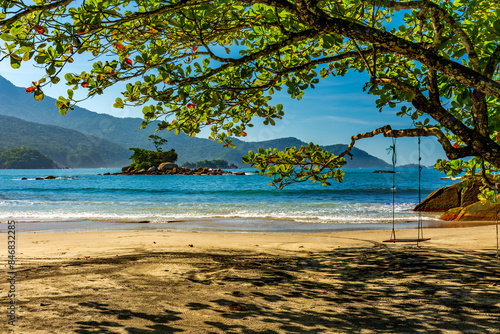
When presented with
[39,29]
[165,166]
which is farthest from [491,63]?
[165,166]

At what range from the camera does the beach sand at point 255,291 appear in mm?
3832

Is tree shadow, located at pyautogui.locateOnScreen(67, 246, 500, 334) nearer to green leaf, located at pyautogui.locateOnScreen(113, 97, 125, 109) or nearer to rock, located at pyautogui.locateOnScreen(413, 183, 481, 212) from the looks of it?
green leaf, located at pyautogui.locateOnScreen(113, 97, 125, 109)

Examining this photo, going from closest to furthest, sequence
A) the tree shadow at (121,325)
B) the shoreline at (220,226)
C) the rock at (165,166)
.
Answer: the tree shadow at (121,325), the shoreline at (220,226), the rock at (165,166)

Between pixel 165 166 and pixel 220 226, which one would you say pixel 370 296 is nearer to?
pixel 220 226

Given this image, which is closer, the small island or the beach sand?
the beach sand

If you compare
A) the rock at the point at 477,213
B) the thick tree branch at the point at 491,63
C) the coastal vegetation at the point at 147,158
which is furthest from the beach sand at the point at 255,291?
the coastal vegetation at the point at 147,158

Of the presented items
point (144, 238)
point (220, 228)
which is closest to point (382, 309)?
point (144, 238)

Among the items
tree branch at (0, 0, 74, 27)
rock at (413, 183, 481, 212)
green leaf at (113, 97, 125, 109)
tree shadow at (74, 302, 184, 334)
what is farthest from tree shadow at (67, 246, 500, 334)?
rock at (413, 183, 481, 212)

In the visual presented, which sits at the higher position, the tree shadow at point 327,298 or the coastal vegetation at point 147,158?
the coastal vegetation at point 147,158

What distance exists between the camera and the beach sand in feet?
12.6

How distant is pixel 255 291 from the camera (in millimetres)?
5047

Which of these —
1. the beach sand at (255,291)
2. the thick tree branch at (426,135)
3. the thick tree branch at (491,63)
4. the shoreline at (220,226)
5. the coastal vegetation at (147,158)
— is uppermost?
the coastal vegetation at (147,158)

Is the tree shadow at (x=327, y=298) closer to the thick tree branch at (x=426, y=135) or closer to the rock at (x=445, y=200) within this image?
the thick tree branch at (x=426, y=135)

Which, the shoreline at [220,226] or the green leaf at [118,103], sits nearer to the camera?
the green leaf at [118,103]
